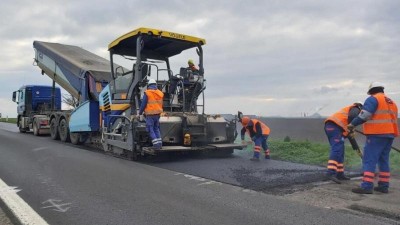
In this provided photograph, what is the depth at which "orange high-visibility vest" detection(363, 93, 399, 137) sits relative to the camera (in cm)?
603

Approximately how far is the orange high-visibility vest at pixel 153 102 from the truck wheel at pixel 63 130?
627 centimetres

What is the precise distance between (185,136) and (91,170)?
2.29 meters

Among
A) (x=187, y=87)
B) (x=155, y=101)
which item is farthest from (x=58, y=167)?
(x=187, y=87)

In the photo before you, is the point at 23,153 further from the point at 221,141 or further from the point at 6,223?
the point at 6,223

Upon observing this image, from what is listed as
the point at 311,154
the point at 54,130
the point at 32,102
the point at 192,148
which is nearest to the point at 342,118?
the point at 311,154

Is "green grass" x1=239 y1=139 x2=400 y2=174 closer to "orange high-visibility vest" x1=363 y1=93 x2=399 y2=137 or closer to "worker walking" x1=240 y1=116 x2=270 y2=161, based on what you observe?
"worker walking" x1=240 y1=116 x2=270 y2=161

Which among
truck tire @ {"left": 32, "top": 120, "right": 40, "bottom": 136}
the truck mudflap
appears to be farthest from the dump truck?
truck tire @ {"left": 32, "top": 120, "right": 40, "bottom": 136}

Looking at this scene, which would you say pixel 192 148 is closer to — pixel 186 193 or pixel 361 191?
pixel 186 193

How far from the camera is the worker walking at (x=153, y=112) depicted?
8.77 metres

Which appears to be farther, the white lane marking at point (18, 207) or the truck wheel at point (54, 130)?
the truck wheel at point (54, 130)

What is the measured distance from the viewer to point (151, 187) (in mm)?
6375

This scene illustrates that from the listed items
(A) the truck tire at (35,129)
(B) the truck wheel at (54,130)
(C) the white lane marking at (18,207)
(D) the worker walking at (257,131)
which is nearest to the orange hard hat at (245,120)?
(D) the worker walking at (257,131)

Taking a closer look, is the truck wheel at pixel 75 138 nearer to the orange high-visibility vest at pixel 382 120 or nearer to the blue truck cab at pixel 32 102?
the blue truck cab at pixel 32 102

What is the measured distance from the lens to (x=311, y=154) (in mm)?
10008
